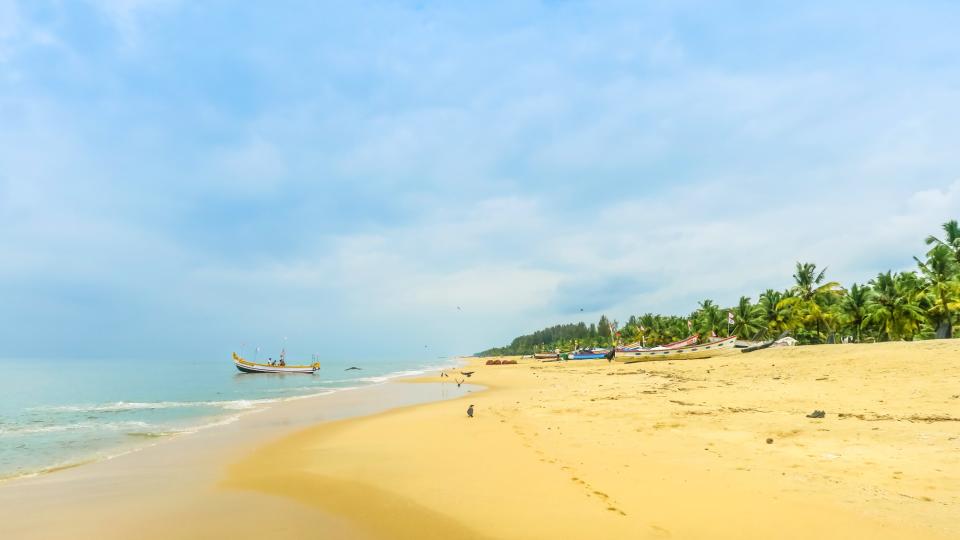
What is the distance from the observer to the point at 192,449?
15969mm

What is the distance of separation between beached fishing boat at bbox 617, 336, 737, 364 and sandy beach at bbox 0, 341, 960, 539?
4231 centimetres

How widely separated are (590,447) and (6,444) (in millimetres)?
24153

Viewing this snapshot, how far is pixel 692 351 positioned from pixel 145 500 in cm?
6504

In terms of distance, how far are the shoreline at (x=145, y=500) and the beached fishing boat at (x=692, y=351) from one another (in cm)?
5768

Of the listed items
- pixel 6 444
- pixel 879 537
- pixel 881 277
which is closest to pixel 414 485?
pixel 879 537

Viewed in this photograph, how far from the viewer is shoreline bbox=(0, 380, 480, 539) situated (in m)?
7.99

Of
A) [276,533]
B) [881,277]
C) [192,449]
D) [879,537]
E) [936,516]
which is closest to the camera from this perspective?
[879,537]

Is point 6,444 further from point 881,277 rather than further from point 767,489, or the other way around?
point 881,277

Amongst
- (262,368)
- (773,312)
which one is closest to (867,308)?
(773,312)

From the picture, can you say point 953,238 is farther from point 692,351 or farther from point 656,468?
point 656,468

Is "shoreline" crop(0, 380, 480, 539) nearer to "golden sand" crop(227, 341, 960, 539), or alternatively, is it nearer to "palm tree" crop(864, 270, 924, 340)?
"golden sand" crop(227, 341, 960, 539)

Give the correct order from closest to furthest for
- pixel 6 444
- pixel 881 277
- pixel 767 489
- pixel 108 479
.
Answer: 1. pixel 767 489
2. pixel 108 479
3. pixel 6 444
4. pixel 881 277

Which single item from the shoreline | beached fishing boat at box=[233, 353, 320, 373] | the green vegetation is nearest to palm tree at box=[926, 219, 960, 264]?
the green vegetation

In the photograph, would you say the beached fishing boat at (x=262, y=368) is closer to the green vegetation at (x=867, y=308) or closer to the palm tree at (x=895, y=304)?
the green vegetation at (x=867, y=308)
